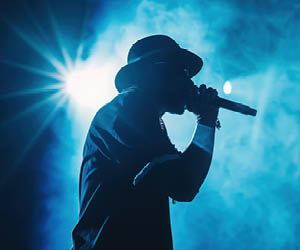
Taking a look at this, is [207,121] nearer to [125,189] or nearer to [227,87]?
[125,189]

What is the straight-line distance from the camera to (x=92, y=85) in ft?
15.3

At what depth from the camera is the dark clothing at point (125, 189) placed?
0.88m

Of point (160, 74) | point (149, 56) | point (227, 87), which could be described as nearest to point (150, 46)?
point (149, 56)

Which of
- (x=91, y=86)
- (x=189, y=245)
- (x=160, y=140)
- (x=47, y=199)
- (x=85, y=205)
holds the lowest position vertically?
(x=85, y=205)

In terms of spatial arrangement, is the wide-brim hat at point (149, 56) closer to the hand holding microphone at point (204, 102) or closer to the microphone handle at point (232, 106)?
the hand holding microphone at point (204, 102)

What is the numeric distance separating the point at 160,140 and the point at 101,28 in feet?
13.9

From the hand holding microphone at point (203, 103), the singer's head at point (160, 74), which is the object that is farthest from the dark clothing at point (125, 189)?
the hand holding microphone at point (203, 103)

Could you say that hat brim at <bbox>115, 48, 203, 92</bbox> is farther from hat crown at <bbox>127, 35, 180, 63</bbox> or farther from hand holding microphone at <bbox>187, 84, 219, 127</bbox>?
hand holding microphone at <bbox>187, 84, 219, 127</bbox>

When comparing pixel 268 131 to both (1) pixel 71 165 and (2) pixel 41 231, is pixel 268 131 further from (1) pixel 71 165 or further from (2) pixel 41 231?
(2) pixel 41 231

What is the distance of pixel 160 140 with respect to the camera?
1.01 m

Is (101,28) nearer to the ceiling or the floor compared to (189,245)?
nearer to the ceiling

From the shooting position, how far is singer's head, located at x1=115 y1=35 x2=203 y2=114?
1.42m

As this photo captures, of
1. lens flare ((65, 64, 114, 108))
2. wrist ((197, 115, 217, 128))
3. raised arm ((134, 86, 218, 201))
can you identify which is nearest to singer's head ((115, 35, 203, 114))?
wrist ((197, 115, 217, 128))

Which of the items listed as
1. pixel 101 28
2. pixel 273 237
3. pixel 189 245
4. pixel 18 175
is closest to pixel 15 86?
pixel 18 175
